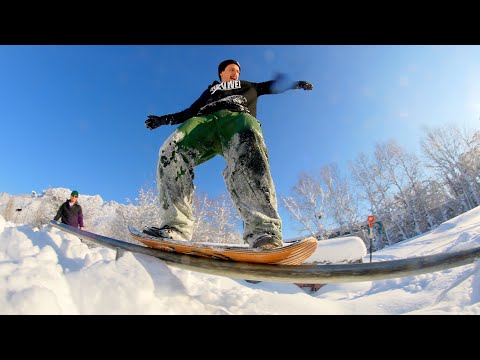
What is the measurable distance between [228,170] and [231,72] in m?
1.04

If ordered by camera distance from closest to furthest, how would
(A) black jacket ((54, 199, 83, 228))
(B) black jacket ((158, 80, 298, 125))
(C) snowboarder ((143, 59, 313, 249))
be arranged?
(C) snowboarder ((143, 59, 313, 249)), (B) black jacket ((158, 80, 298, 125)), (A) black jacket ((54, 199, 83, 228))

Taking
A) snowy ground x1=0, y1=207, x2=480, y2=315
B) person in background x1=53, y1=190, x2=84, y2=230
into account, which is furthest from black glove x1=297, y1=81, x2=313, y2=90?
person in background x1=53, y1=190, x2=84, y2=230

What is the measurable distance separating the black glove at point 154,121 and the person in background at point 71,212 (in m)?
4.59

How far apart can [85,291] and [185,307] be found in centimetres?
37

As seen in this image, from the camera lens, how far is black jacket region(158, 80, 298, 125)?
190cm

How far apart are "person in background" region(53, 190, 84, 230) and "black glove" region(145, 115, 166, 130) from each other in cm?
459

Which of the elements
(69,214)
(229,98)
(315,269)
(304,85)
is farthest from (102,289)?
(69,214)

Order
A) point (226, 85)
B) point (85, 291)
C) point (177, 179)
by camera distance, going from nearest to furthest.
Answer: point (85, 291) < point (177, 179) < point (226, 85)

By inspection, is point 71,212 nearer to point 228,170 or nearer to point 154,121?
point 154,121

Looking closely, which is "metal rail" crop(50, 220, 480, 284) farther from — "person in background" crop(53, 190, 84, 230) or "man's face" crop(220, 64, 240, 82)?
"person in background" crop(53, 190, 84, 230)

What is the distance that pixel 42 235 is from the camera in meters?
1.69
